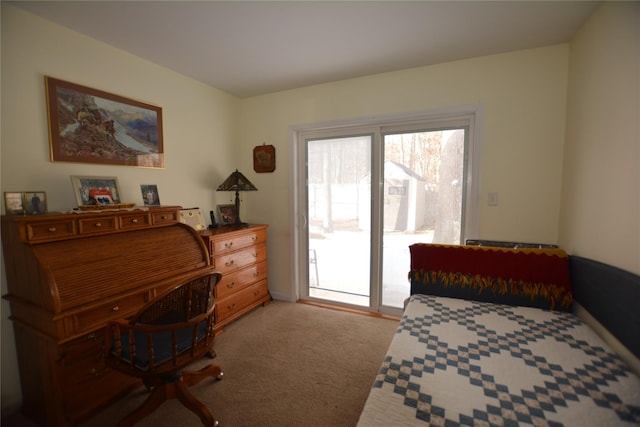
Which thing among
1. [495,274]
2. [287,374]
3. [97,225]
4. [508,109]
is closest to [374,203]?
[495,274]

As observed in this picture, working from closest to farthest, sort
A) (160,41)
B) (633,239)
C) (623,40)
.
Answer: (633,239), (623,40), (160,41)

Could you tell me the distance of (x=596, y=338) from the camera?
1463 mm

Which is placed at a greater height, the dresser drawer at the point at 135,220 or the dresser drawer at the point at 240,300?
the dresser drawer at the point at 135,220

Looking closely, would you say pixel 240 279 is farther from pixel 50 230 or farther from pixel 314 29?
pixel 314 29

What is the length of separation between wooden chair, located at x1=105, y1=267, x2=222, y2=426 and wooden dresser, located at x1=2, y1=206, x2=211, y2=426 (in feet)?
0.65

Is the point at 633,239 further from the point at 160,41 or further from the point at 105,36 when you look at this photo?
the point at 105,36

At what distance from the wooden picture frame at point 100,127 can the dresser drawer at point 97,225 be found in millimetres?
556

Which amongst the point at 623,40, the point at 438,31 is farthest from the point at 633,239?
the point at 438,31

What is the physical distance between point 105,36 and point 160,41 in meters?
0.37

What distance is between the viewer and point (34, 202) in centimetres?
170

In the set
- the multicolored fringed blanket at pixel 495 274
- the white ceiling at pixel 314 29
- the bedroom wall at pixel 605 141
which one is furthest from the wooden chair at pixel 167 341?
the bedroom wall at pixel 605 141

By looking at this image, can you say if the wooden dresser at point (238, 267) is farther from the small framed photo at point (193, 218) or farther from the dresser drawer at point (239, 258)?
the small framed photo at point (193, 218)

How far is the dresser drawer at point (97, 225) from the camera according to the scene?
168 centimetres

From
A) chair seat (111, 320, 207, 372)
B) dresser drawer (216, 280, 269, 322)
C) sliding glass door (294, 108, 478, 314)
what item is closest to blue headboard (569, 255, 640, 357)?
sliding glass door (294, 108, 478, 314)
